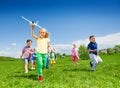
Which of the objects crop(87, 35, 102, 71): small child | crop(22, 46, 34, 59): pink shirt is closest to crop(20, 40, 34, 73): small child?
crop(22, 46, 34, 59): pink shirt

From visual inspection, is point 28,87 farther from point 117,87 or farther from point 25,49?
point 25,49

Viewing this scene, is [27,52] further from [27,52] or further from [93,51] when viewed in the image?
[93,51]

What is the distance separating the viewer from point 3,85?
38.8ft

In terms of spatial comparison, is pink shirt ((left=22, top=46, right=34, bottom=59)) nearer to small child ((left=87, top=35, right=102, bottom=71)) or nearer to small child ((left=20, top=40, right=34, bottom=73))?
small child ((left=20, top=40, right=34, bottom=73))

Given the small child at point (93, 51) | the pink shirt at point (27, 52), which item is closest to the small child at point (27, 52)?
the pink shirt at point (27, 52)

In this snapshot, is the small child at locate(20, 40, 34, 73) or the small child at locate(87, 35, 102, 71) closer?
Answer: the small child at locate(87, 35, 102, 71)

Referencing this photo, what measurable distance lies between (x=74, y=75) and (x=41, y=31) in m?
3.33

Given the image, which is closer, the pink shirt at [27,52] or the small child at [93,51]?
the small child at [93,51]

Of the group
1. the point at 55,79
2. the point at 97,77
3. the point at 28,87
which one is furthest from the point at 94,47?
the point at 28,87

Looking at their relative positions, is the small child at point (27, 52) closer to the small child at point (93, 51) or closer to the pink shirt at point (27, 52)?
the pink shirt at point (27, 52)

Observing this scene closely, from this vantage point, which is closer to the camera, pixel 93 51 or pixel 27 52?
pixel 93 51

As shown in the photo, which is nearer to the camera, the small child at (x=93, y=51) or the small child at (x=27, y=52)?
the small child at (x=93, y=51)

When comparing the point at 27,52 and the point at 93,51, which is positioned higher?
the point at 27,52

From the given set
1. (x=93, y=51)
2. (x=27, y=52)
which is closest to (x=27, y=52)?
(x=27, y=52)
